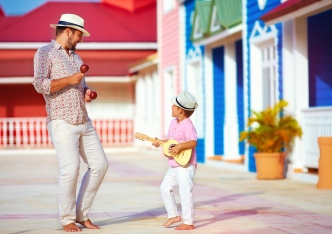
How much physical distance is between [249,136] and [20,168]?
7333 millimetres

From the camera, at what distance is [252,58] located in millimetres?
16828

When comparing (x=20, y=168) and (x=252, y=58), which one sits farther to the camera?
(x=20, y=168)

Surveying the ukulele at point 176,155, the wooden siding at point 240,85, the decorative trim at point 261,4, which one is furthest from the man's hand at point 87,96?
the wooden siding at point 240,85

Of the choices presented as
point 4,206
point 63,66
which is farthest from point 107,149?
point 63,66

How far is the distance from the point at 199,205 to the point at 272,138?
176 inches

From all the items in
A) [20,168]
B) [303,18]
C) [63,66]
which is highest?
[303,18]

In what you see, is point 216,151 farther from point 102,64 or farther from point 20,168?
point 102,64

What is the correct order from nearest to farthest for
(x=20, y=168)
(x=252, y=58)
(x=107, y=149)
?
1. (x=252, y=58)
2. (x=20, y=168)
3. (x=107, y=149)

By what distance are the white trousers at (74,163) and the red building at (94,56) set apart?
75.9 ft

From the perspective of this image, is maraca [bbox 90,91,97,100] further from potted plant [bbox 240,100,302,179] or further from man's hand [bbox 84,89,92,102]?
potted plant [bbox 240,100,302,179]

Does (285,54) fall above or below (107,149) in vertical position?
above

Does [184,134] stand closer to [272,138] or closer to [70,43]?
[70,43]

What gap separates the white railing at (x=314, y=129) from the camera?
13.5 metres

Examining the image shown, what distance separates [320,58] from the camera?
14859 mm
